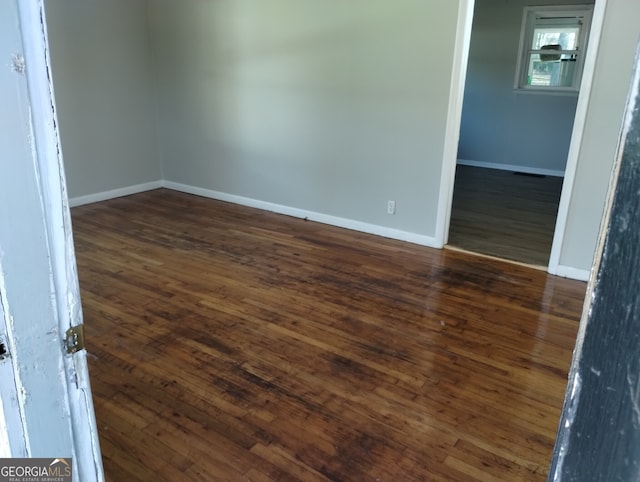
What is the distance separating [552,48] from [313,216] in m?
4.59

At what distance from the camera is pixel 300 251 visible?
399cm

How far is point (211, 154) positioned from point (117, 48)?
1.48 metres

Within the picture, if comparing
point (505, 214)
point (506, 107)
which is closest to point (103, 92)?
point (505, 214)

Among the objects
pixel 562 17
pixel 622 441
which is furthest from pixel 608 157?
pixel 562 17

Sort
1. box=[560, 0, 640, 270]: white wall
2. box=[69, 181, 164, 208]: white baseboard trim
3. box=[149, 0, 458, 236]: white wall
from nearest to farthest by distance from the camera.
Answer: box=[560, 0, 640, 270]: white wall → box=[149, 0, 458, 236]: white wall → box=[69, 181, 164, 208]: white baseboard trim

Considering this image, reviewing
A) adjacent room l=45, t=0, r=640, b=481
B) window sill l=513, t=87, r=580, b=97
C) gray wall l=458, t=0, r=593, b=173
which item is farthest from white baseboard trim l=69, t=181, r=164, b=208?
window sill l=513, t=87, r=580, b=97

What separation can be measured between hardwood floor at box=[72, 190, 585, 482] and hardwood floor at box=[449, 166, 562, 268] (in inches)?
14.7

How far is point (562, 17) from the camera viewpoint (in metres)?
6.62

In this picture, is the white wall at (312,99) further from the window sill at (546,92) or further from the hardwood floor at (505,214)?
the window sill at (546,92)

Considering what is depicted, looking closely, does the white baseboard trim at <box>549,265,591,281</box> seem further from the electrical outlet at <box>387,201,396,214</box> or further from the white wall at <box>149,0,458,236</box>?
the electrical outlet at <box>387,201,396,214</box>

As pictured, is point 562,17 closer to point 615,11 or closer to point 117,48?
point 615,11

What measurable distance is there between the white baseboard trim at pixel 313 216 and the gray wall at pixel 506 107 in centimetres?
387

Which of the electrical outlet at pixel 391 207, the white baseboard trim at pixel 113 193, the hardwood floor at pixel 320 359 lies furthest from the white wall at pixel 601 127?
the white baseboard trim at pixel 113 193

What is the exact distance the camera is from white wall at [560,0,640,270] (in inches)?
118
